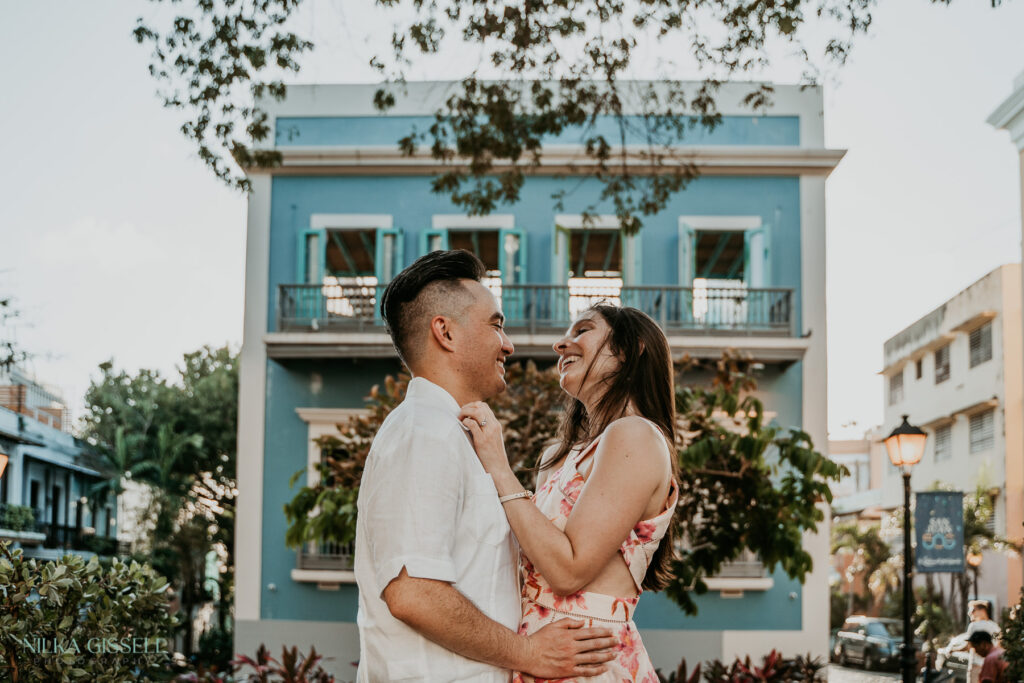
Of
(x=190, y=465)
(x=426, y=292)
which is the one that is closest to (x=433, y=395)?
(x=426, y=292)

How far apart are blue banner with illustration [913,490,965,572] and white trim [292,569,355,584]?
308 inches

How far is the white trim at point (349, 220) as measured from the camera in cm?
1647

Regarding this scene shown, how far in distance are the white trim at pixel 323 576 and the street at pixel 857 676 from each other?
12623mm

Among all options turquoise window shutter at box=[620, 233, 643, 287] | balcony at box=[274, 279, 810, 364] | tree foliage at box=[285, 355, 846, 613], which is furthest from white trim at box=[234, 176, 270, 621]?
tree foliage at box=[285, 355, 846, 613]

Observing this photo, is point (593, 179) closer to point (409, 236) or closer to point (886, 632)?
point (409, 236)

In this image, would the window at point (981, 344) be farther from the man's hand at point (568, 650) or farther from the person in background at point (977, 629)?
the man's hand at point (568, 650)

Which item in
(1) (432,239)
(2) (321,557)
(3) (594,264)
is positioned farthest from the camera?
(3) (594,264)

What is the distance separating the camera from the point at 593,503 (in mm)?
2801

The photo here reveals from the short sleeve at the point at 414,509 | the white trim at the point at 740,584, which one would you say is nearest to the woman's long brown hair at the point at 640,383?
the short sleeve at the point at 414,509

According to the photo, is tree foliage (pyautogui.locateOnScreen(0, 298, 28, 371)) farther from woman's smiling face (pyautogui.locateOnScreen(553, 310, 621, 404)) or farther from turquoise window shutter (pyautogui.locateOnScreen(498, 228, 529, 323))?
turquoise window shutter (pyautogui.locateOnScreen(498, 228, 529, 323))

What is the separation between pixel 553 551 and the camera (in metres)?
2.67

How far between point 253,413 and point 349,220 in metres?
3.27

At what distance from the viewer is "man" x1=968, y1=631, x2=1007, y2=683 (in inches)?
383

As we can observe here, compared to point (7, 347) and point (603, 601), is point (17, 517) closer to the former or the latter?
point (7, 347)
